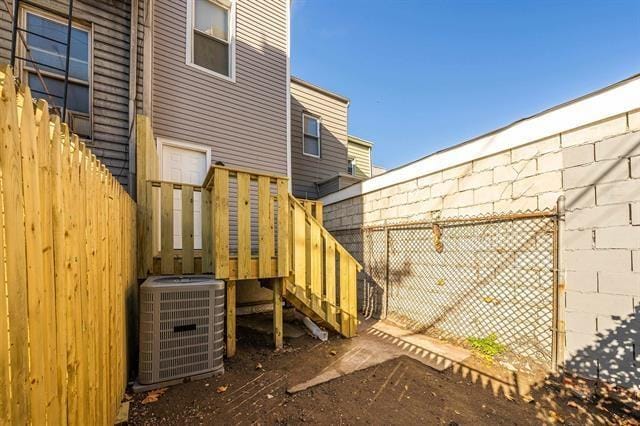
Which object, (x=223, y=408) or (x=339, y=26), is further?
(x=339, y=26)

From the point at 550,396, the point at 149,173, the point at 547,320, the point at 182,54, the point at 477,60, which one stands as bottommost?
the point at 550,396

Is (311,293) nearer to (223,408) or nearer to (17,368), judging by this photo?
(223,408)

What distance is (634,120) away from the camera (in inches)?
98.5

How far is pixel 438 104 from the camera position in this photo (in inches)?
671

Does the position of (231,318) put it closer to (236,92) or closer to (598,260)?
(598,260)

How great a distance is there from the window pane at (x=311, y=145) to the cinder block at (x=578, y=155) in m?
5.92

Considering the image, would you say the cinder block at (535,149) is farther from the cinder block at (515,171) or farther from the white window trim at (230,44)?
the white window trim at (230,44)

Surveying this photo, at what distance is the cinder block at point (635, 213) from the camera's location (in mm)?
2477

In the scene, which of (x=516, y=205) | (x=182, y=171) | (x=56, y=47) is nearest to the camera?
(x=516, y=205)

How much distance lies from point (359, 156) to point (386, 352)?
8034 mm

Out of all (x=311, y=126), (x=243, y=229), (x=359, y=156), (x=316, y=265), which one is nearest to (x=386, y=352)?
(x=316, y=265)

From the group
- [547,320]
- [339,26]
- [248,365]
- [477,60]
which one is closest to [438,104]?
[477,60]

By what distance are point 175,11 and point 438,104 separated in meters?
15.4

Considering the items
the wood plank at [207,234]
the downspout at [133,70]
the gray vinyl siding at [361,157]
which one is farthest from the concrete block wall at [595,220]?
the gray vinyl siding at [361,157]
